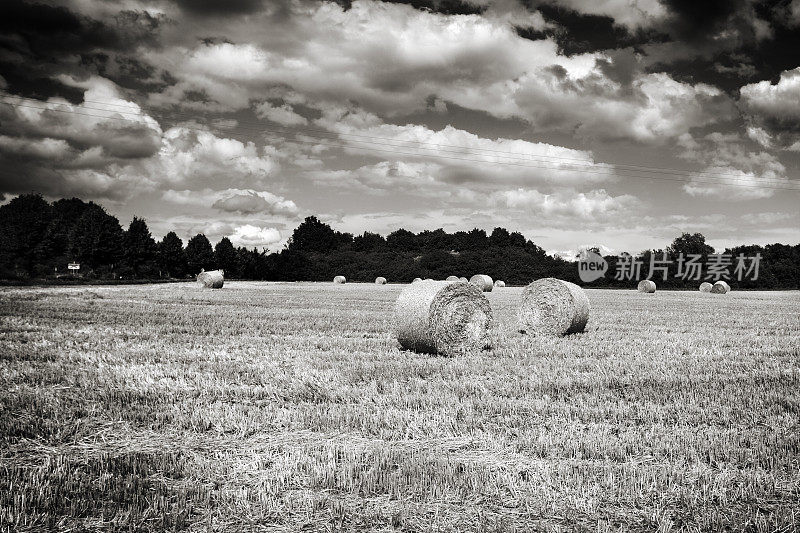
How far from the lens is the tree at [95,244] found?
77.0 meters

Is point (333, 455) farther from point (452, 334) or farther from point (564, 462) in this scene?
point (452, 334)

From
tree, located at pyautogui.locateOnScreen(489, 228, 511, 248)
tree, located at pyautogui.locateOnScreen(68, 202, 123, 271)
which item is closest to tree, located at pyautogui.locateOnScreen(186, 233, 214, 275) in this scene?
tree, located at pyautogui.locateOnScreen(68, 202, 123, 271)

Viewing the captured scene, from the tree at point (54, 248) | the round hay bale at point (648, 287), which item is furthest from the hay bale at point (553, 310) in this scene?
the tree at point (54, 248)

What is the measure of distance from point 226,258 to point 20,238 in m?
30.6

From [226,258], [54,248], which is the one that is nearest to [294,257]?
[226,258]

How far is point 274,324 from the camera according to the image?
52.7 ft


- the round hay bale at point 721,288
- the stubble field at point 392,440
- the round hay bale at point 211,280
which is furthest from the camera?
the round hay bale at point 721,288

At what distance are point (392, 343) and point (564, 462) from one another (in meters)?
7.96

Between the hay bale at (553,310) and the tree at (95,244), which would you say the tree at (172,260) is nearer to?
the tree at (95,244)

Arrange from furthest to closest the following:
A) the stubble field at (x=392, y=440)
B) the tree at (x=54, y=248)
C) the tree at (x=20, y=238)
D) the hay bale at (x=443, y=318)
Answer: the tree at (x=54, y=248) < the tree at (x=20, y=238) < the hay bale at (x=443, y=318) < the stubble field at (x=392, y=440)

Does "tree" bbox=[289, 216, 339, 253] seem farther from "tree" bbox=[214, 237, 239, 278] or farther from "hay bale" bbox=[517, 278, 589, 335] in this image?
"hay bale" bbox=[517, 278, 589, 335]

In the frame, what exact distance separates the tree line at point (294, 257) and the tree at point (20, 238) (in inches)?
5.9

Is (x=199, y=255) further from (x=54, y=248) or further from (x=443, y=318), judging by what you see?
(x=443, y=318)

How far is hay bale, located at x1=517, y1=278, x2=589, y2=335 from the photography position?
15273 millimetres
